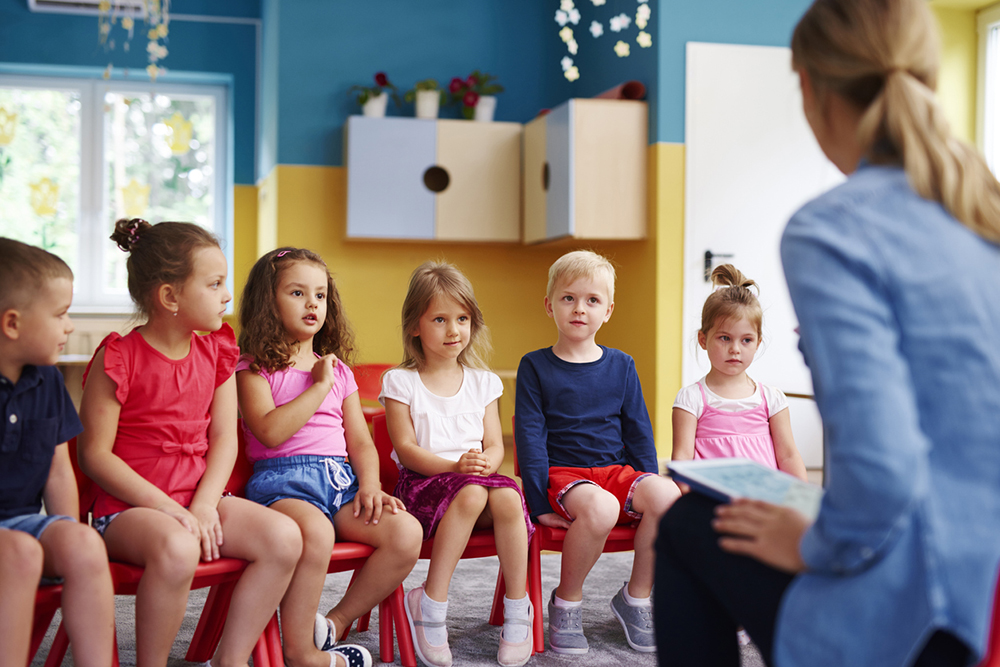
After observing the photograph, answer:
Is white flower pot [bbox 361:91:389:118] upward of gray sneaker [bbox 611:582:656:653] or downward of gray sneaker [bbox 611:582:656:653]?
upward

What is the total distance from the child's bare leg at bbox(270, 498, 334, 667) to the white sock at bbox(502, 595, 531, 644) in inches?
14.3

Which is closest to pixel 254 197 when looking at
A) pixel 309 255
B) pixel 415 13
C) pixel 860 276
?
pixel 415 13

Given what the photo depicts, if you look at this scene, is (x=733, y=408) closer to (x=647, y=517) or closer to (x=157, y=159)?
(x=647, y=517)

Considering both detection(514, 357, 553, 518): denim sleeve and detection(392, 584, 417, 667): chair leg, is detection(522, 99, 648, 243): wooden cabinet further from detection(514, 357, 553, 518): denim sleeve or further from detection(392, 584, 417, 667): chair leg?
detection(392, 584, 417, 667): chair leg

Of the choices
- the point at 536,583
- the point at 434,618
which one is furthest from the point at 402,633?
the point at 536,583

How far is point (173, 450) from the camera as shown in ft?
5.30

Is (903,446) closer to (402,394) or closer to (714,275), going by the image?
(402,394)

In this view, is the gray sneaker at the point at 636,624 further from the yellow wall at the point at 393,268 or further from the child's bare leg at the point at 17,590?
the yellow wall at the point at 393,268

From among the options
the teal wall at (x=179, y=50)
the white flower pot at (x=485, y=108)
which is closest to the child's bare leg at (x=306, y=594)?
the white flower pot at (x=485, y=108)

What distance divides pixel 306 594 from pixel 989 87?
3.97 meters

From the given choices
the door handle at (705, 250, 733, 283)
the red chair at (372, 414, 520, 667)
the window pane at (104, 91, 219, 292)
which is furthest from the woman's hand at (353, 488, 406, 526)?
the window pane at (104, 91, 219, 292)

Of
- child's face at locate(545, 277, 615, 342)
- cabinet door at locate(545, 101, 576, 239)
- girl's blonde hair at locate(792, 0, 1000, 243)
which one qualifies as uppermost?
cabinet door at locate(545, 101, 576, 239)

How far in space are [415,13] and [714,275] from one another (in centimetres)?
332

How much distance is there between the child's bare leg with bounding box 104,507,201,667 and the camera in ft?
4.57
